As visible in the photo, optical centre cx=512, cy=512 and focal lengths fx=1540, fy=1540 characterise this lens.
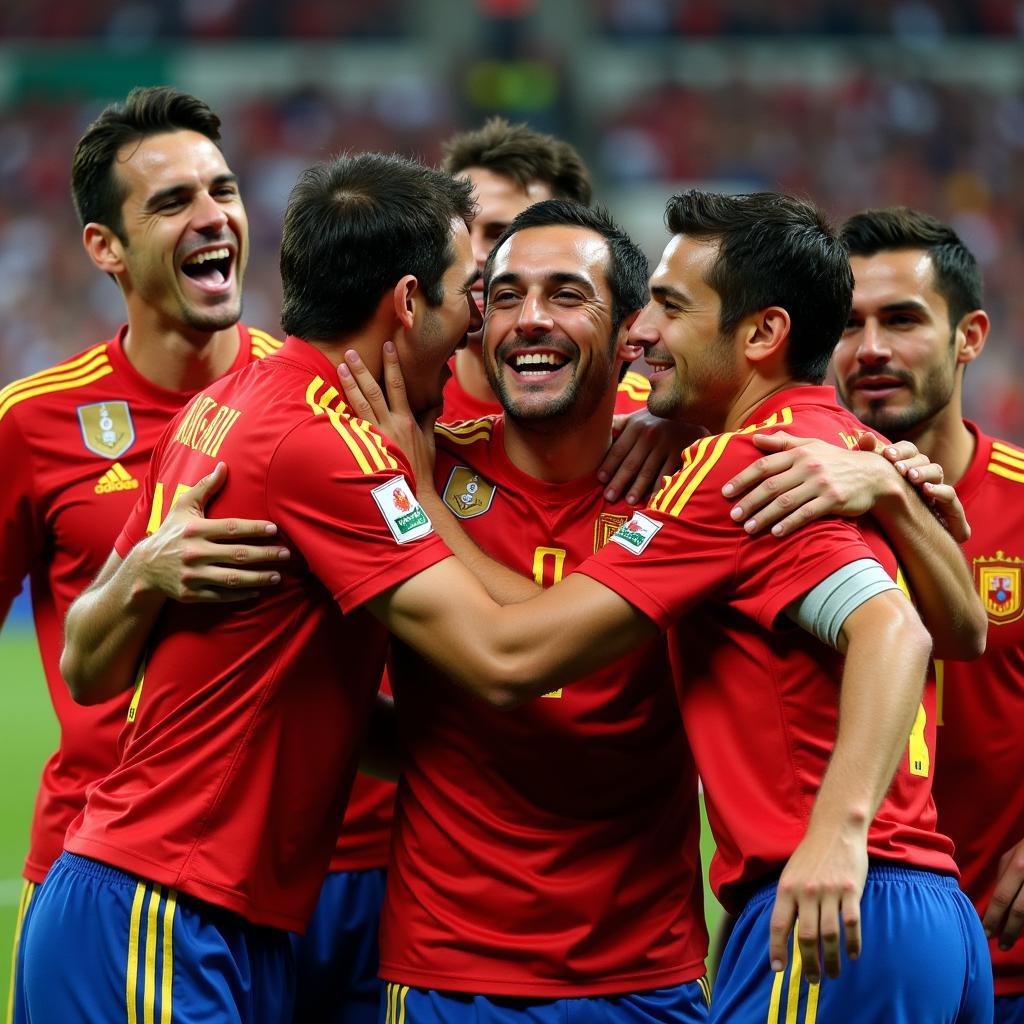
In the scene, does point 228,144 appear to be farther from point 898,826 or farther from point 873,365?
point 898,826

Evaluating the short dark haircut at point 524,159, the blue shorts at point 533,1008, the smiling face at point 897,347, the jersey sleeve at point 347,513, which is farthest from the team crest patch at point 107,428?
the smiling face at point 897,347

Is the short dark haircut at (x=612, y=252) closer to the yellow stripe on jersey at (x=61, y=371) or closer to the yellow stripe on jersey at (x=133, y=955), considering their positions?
the yellow stripe on jersey at (x=61, y=371)

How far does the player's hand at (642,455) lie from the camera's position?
3.84 meters

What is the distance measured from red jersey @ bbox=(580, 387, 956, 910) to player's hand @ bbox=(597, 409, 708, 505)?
15.8 inches

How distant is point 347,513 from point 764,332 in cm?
110

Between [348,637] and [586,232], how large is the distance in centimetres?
124

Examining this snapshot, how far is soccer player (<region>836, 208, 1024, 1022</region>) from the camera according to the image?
4.25m

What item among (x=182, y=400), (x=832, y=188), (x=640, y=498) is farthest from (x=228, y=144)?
(x=640, y=498)

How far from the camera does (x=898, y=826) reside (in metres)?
3.25

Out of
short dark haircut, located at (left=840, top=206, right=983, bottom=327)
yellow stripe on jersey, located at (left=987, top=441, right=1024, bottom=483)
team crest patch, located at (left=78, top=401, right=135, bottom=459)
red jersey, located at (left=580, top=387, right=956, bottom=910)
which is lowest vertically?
red jersey, located at (left=580, top=387, right=956, bottom=910)

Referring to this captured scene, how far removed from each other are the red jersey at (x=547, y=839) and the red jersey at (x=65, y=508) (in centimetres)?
125

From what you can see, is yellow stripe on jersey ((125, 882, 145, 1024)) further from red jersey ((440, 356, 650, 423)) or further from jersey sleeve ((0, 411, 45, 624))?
red jersey ((440, 356, 650, 423))

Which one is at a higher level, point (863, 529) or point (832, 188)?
point (832, 188)

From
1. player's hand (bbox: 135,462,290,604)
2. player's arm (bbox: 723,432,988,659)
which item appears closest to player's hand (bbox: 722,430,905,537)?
player's arm (bbox: 723,432,988,659)
